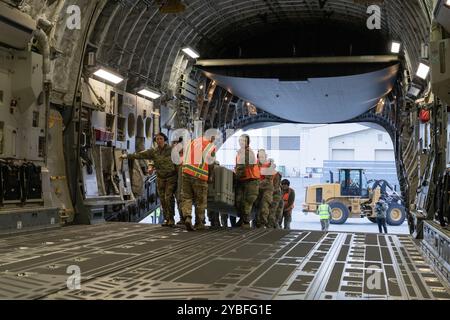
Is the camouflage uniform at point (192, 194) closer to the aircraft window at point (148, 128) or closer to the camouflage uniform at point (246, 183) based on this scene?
the camouflage uniform at point (246, 183)

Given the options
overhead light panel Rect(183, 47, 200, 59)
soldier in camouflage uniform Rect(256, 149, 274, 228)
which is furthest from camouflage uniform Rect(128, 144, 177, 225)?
overhead light panel Rect(183, 47, 200, 59)

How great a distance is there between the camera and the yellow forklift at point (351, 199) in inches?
931

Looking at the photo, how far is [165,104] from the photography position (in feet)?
45.4

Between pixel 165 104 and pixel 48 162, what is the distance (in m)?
5.22

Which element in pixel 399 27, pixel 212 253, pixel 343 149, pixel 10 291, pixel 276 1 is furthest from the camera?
pixel 343 149

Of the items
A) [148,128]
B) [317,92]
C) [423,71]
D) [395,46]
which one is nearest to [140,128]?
[148,128]

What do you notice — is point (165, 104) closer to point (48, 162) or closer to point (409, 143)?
point (48, 162)

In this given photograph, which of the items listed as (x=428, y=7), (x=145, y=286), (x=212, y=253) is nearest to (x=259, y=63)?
(x=428, y=7)

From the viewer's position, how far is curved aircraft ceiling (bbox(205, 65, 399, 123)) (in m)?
15.0

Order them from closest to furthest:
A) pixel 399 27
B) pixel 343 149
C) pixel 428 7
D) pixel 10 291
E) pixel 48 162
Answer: pixel 10 291, pixel 428 7, pixel 48 162, pixel 399 27, pixel 343 149

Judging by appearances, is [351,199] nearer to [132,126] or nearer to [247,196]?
[132,126]

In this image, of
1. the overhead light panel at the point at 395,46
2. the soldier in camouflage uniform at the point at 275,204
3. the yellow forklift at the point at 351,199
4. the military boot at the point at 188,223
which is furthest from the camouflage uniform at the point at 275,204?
the yellow forklift at the point at 351,199

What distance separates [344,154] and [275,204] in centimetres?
2375

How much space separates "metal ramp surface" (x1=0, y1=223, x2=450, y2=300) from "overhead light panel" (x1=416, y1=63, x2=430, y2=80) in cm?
351
